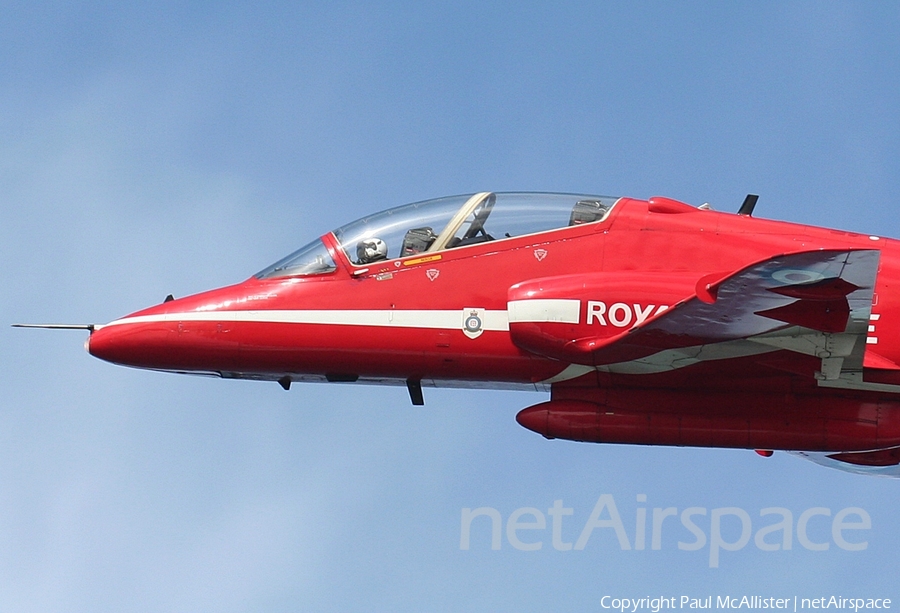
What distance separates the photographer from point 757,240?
59.6 ft

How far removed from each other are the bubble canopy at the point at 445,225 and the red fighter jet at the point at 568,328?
0.03 m

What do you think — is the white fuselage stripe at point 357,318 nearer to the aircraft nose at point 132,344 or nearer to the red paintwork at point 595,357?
the red paintwork at point 595,357

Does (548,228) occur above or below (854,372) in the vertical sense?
above

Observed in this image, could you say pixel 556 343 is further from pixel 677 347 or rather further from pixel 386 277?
pixel 386 277

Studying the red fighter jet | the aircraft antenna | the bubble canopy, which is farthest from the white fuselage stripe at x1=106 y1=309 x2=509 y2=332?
the aircraft antenna

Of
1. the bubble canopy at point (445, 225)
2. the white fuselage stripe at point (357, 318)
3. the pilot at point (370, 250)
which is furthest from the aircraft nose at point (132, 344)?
the pilot at point (370, 250)

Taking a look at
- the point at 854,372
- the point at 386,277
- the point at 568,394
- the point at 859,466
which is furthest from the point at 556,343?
the point at 859,466

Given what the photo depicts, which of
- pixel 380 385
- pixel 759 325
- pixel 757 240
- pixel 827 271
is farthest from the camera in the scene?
pixel 380 385

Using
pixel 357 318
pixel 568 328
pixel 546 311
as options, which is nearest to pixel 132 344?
pixel 357 318

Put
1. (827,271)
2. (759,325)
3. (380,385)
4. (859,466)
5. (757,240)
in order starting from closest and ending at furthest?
(827,271)
(759,325)
(757,240)
(380,385)
(859,466)

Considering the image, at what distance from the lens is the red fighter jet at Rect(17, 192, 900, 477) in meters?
17.3

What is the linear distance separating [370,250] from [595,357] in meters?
3.79

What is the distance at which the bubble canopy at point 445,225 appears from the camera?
18844 mm

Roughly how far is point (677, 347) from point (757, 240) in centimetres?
198
